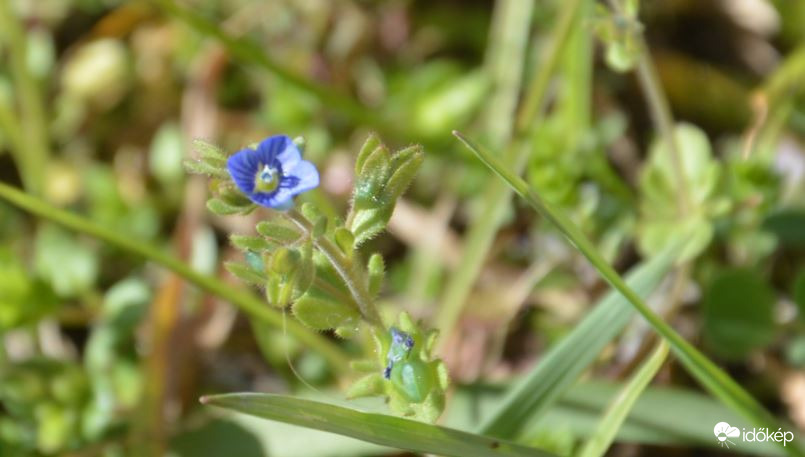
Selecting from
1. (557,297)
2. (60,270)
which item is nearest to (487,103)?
(557,297)

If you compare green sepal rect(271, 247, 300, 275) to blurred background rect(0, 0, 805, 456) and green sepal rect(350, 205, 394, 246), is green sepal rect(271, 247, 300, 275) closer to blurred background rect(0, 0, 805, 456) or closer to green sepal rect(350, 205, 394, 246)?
green sepal rect(350, 205, 394, 246)

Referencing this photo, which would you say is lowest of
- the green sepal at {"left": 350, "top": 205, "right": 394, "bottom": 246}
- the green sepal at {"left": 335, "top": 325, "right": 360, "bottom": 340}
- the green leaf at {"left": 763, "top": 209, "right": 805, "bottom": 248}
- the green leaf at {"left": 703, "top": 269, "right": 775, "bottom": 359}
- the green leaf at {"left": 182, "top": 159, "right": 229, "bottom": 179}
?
the green sepal at {"left": 335, "top": 325, "right": 360, "bottom": 340}

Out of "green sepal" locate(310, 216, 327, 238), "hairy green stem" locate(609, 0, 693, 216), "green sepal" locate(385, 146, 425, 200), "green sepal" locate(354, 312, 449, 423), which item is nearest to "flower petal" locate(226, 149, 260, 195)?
"green sepal" locate(310, 216, 327, 238)

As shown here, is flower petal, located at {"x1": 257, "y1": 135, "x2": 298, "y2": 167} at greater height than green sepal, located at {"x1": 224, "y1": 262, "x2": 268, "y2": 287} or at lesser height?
greater

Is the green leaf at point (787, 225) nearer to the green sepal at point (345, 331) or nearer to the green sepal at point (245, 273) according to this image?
the green sepal at point (345, 331)

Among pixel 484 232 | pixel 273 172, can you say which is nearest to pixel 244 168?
pixel 273 172

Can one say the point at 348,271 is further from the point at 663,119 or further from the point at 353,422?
the point at 663,119
